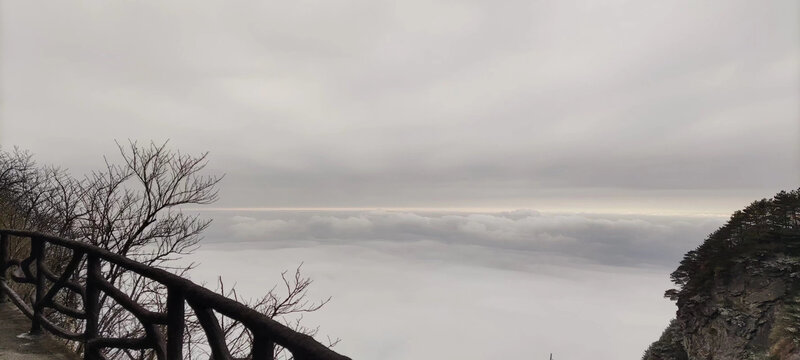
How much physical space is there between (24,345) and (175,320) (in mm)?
3306

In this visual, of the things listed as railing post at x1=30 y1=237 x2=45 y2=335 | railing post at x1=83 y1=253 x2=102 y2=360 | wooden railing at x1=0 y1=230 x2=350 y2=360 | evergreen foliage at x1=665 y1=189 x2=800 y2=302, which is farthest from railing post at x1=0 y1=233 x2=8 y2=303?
evergreen foliage at x1=665 y1=189 x2=800 y2=302

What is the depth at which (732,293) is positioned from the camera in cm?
2712

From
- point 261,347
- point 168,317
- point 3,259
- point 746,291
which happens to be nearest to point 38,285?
point 3,259

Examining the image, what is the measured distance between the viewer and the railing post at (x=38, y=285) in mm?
4703

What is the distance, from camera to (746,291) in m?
26.4

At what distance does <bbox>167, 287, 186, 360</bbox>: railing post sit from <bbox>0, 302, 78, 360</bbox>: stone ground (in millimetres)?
2387

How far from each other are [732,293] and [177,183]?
112ft

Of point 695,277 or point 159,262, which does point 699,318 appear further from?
point 159,262

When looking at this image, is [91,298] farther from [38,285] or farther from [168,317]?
[38,285]

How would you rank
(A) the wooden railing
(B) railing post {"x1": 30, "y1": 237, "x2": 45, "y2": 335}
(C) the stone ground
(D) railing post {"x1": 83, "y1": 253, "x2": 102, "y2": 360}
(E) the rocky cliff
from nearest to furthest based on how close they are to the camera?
(A) the wooden railing
(D) railing post {"x1": 83, "y1": 253, "x2": 102, "y2": 360}
(C) the stone ground
(B) railing post {"x1": 30, "y1": 237, "x2": 45, "y2": 335}
(E) the rocky cliff

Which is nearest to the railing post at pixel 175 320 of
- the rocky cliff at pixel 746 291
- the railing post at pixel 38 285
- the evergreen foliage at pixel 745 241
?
the railing post at pixel 38 285

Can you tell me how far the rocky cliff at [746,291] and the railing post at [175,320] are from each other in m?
29.2

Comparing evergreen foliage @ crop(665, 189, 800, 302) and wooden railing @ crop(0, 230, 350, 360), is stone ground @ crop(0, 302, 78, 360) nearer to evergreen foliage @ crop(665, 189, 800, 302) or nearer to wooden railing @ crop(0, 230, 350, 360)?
wooden railing @ crop(0, 230, 350, 360)

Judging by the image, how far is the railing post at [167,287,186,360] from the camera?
273 centimetres
